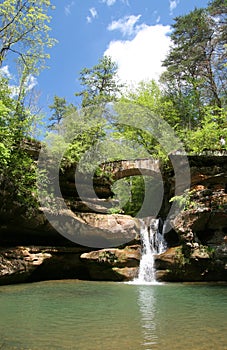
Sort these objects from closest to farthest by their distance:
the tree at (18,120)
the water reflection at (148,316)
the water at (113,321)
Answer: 1. the water at (113,321)
2. the water reflection at (148,316)
3. the tree at (18,120)

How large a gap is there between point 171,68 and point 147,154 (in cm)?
716

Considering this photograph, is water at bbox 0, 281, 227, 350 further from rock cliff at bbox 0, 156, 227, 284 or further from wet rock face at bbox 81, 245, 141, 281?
wet rock face at bbox 81, 245, 141, 281

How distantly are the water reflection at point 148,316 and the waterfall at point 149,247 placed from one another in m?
3.81

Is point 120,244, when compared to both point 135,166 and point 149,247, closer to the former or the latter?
point 149,247

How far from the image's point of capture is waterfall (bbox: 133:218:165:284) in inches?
568

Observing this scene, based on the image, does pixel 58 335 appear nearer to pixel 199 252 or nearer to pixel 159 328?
pixel 159 328

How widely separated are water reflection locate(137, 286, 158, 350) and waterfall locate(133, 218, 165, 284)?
3.81m

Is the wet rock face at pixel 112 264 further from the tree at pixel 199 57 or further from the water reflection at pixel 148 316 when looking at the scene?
the tree at pixel 199 57

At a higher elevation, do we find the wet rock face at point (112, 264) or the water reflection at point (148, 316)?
the wet rock face at point (112, 264)

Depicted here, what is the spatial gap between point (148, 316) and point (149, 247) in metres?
9.57

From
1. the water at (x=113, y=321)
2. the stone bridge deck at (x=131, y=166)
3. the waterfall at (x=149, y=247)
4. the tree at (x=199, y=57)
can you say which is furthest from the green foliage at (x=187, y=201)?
the tree at (x=199, y=57)

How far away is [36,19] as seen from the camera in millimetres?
15969

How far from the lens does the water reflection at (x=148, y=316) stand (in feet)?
16.3

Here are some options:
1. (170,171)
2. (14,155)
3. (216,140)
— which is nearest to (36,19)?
(14,155)
